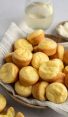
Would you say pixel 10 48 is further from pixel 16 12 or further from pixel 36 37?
pixel 16 12

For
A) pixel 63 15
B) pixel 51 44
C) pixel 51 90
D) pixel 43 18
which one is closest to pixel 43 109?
pixel 51 90

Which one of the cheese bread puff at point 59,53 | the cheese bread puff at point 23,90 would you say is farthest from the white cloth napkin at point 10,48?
the cheese bread puff at point 59,53

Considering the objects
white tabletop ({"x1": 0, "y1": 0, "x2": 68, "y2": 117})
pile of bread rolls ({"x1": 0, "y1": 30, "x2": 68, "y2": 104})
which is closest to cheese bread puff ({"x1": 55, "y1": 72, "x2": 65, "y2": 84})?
pile of bread rolls ({"x1": 0, "y1": 30, "x2": 68, "y2": 104})

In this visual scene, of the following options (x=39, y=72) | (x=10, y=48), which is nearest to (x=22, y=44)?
(x=10, y=48)

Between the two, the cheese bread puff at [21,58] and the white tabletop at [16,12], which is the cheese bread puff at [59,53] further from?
the white tabletop at [16,12]

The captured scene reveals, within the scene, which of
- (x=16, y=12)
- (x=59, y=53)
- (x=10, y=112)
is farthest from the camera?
(x=16, y=12)

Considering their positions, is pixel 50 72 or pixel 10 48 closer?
pixel 50 72
